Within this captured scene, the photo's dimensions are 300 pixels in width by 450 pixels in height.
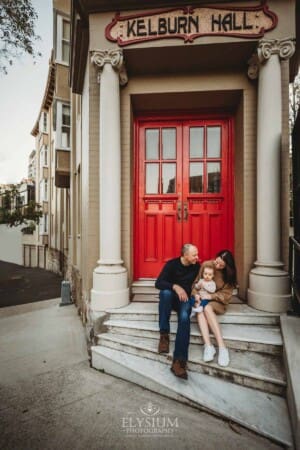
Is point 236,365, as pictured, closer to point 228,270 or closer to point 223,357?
point 223,357

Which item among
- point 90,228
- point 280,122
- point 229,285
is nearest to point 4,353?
point 90,228

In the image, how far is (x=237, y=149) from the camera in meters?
4.40

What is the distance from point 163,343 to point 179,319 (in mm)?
372

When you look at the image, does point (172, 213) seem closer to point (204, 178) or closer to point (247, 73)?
point (204, 178)

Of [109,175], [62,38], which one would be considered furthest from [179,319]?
[62,38]

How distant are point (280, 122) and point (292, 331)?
2612 millimetres

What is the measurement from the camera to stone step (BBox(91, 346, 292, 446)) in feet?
7.80

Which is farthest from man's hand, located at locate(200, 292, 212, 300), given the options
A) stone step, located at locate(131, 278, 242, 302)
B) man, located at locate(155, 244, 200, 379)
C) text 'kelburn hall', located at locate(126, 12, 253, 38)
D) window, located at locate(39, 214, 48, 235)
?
window, located at locate(39, 214, 48, 235)

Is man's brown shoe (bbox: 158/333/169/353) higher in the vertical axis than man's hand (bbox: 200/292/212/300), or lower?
lower

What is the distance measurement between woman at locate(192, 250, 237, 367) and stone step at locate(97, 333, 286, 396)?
0.31ft

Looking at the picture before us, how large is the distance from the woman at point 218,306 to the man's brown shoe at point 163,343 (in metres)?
0.41

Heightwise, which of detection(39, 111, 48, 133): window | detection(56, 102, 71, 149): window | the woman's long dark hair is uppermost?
detection(39, 111, 48, 133): window

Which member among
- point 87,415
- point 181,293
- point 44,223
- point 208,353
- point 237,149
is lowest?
point 87,415

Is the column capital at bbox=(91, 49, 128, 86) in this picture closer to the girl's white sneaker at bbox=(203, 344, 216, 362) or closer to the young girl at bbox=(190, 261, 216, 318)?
the young girl at bbox=(190, 261, 216, 318)
